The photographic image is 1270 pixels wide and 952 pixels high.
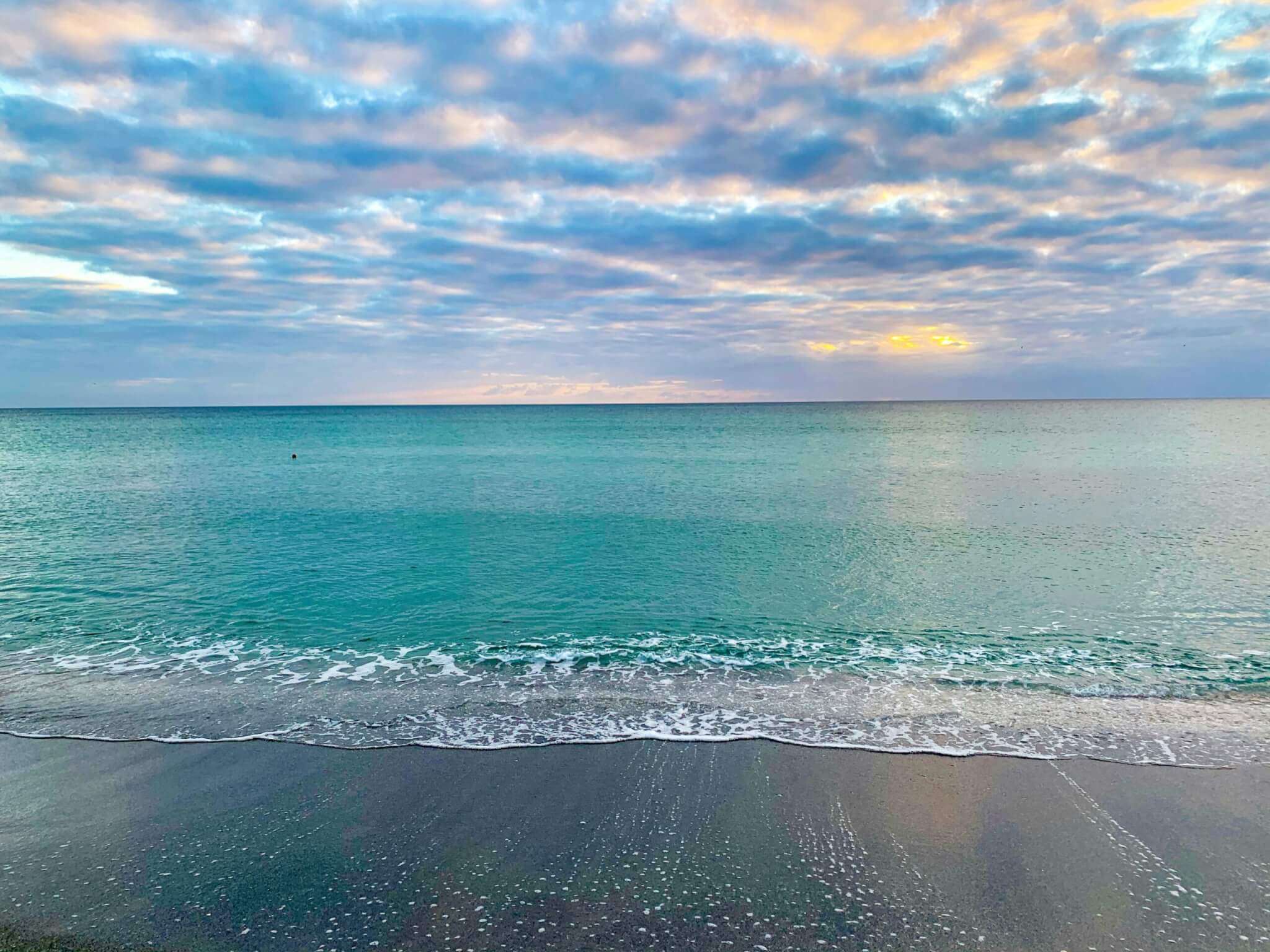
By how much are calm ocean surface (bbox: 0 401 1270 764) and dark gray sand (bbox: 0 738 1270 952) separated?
98 cm

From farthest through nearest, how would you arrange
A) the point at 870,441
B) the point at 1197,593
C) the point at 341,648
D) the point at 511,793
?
the point at 870,441
the point at 1197,593
the point at 341,648
the point at 511,793

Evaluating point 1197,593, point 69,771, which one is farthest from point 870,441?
point 69,771

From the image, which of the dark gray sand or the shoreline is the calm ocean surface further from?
the dark gray sand

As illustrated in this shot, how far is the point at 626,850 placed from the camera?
737 cm

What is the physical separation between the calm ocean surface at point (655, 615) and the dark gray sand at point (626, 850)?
98cm

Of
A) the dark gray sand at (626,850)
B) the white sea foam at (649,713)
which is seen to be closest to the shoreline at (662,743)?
the white sea foam at (649,713)

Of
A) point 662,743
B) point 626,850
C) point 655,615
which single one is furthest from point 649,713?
point 655,615

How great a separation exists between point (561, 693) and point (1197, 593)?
1684 centimetres

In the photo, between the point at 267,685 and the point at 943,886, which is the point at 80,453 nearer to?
the point at 267,685

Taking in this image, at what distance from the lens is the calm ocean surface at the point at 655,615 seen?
11031 millimetres

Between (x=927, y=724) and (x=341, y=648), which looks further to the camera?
(x=341, y=648)

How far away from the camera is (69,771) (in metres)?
9.17

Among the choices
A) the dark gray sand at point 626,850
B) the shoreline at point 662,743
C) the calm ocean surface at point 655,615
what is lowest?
the calm ocean surface at point 655,615

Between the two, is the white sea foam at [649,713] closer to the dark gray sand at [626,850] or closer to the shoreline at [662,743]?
the shoreline at [662,743]
